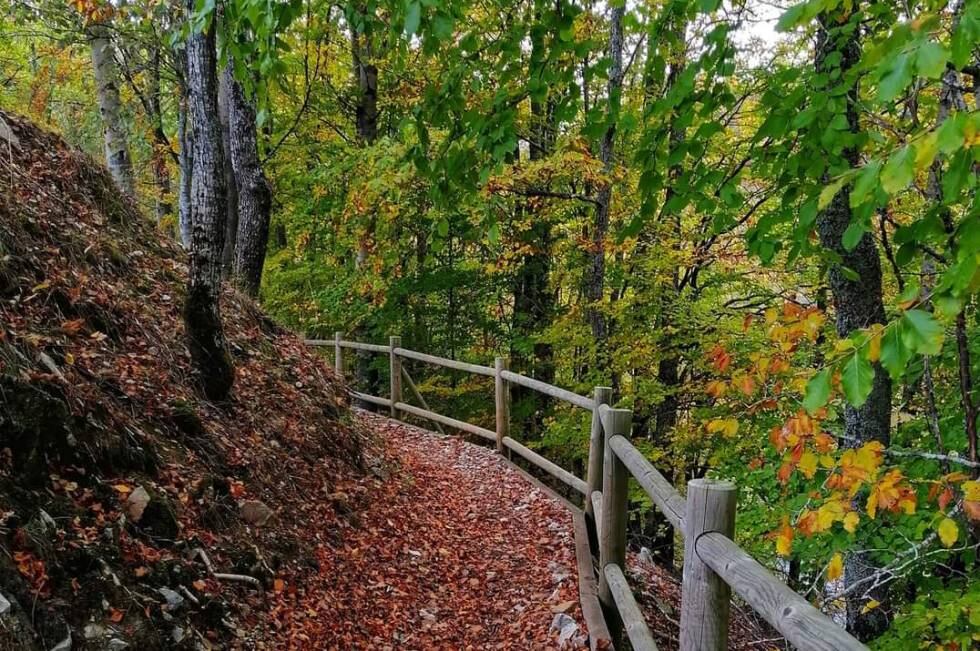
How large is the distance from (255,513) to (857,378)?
398 cm

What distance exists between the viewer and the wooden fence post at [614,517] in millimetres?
3955

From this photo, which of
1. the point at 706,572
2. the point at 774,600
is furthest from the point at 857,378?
the point at 706,572

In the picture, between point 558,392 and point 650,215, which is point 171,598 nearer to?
point 650,215

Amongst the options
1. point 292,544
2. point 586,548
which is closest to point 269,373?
point 292,544

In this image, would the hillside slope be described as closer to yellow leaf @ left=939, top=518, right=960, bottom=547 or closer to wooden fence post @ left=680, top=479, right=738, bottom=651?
wooden fence post @ left=680, top=479, right=738, bottom=651

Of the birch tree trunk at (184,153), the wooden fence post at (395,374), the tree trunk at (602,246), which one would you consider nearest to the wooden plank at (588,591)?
the tree trunk at (602,246)

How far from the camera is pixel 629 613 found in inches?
129

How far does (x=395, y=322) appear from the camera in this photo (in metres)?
13.1

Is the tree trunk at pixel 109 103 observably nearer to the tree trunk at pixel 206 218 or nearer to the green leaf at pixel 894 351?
the tree trunk at pixel 206 218

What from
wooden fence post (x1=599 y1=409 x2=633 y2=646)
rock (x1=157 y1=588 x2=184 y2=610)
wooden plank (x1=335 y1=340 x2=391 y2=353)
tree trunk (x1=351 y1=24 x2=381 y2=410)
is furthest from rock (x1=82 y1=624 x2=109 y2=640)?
tree trunk (x1=351 y1=24 x2=381 y2=410)

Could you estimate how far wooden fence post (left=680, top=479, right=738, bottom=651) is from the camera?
225 centimetres

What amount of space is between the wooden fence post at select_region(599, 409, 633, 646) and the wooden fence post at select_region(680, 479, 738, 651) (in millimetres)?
1558

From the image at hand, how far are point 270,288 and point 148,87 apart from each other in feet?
15.9

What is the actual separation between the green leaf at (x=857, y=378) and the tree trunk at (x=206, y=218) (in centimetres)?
469
